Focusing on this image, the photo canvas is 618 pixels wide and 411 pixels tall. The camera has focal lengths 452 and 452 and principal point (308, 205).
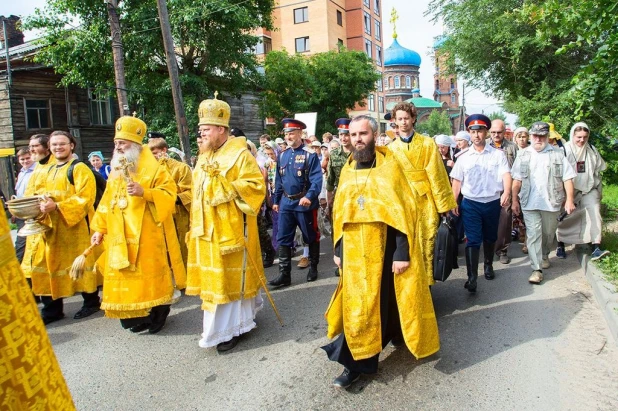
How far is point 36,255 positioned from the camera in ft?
17.1

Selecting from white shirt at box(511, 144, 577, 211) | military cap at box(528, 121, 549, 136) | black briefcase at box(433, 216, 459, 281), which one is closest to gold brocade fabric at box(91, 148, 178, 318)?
black briefcase at box(433, 216, 459, 281)

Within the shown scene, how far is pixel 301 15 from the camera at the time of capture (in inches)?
1789

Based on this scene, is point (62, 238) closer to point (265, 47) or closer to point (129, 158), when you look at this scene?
point (129, 158)

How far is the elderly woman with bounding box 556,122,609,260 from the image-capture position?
616 cm

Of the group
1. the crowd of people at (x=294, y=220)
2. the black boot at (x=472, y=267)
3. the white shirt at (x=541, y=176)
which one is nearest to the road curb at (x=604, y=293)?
the crowd of people at (x=294, y=220)

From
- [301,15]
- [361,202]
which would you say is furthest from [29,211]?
[301,15]

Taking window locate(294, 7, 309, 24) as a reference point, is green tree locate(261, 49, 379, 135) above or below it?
below

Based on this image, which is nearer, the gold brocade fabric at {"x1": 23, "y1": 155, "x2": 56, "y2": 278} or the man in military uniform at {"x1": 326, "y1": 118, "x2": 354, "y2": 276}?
the gold brocade fabric at {"x1": 23, "y1": 155, "x2": 56, "y2": 278}

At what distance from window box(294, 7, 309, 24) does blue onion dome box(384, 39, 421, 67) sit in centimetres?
3101

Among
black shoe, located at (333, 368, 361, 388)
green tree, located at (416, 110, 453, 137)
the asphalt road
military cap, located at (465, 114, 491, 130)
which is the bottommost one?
the asphalt road

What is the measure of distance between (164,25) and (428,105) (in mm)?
71033

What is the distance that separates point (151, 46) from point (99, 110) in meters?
5.53

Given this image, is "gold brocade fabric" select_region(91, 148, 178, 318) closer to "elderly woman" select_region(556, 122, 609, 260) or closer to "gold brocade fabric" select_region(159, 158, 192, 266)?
"gold brocade fabric" select_region(159, 158, 192, 266)

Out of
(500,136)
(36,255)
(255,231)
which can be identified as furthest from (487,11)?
(36,255)
